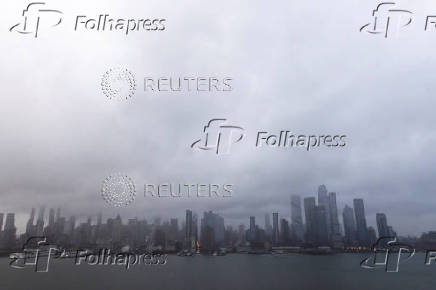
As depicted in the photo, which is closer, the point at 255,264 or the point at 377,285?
the point at 377,285

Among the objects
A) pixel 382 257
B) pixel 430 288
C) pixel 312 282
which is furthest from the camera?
pixel 382 257

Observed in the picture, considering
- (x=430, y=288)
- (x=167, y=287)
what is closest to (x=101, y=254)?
(x=167, y=287)

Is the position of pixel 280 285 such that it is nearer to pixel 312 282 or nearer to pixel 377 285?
pixel 312 282

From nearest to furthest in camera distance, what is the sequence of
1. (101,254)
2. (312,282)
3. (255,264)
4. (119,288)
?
1. (101,254)
2. (119,288)
3. (312,282)
4. (255,264)

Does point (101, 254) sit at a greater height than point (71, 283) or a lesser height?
greater

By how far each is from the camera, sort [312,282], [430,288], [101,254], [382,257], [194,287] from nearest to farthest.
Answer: [101,254], [194,287], [430,288], [312,282], [382,257]

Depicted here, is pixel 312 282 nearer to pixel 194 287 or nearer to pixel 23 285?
pixel 194 287

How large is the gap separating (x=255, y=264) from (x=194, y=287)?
16409 mm

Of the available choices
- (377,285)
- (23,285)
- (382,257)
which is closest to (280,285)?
(377,285)

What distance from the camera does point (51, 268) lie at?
35.2 metres

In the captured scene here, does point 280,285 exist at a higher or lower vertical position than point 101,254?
lower

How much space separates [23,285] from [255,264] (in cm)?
2578

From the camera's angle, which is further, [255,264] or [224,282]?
[255,264]

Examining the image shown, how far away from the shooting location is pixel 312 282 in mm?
31719
